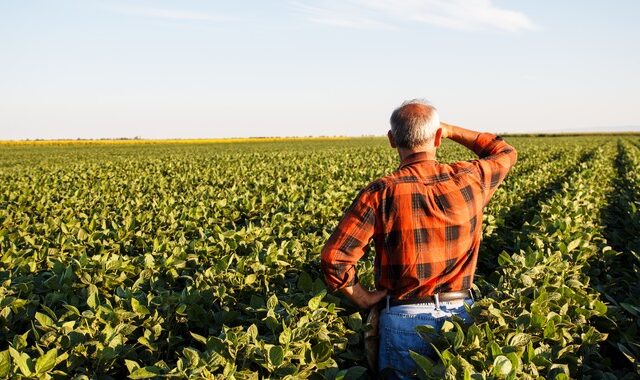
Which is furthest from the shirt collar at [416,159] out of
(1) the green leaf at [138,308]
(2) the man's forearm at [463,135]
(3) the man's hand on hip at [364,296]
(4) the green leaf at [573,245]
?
(4) the green leaf at [573,245]

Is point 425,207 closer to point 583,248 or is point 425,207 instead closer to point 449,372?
point 449,372

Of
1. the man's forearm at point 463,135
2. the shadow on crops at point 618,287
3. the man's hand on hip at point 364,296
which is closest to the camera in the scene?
the man's hand on hip at point 364,296

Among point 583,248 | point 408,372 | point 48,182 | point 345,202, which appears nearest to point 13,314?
point 408,372

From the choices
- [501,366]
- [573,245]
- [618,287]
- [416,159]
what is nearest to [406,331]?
[501,366]

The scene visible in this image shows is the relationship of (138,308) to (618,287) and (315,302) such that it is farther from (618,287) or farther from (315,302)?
(618,287)

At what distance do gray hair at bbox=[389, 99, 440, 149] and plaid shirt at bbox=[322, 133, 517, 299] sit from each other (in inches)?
3.6

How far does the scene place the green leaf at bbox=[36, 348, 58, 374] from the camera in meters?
2.51

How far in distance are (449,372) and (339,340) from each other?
915mm

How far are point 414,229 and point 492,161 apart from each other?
79 cm

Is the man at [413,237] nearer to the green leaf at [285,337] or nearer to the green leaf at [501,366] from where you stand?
the green leaf at [285,337]

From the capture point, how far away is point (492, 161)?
10.1 feet

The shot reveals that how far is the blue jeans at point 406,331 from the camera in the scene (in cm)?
274

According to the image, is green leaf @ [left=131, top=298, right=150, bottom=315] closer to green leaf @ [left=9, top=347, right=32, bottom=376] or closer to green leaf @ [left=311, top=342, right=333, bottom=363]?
green leaf @ [left=9, top=347, right=32, bottom=376]

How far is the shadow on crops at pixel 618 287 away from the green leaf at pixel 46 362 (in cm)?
306
